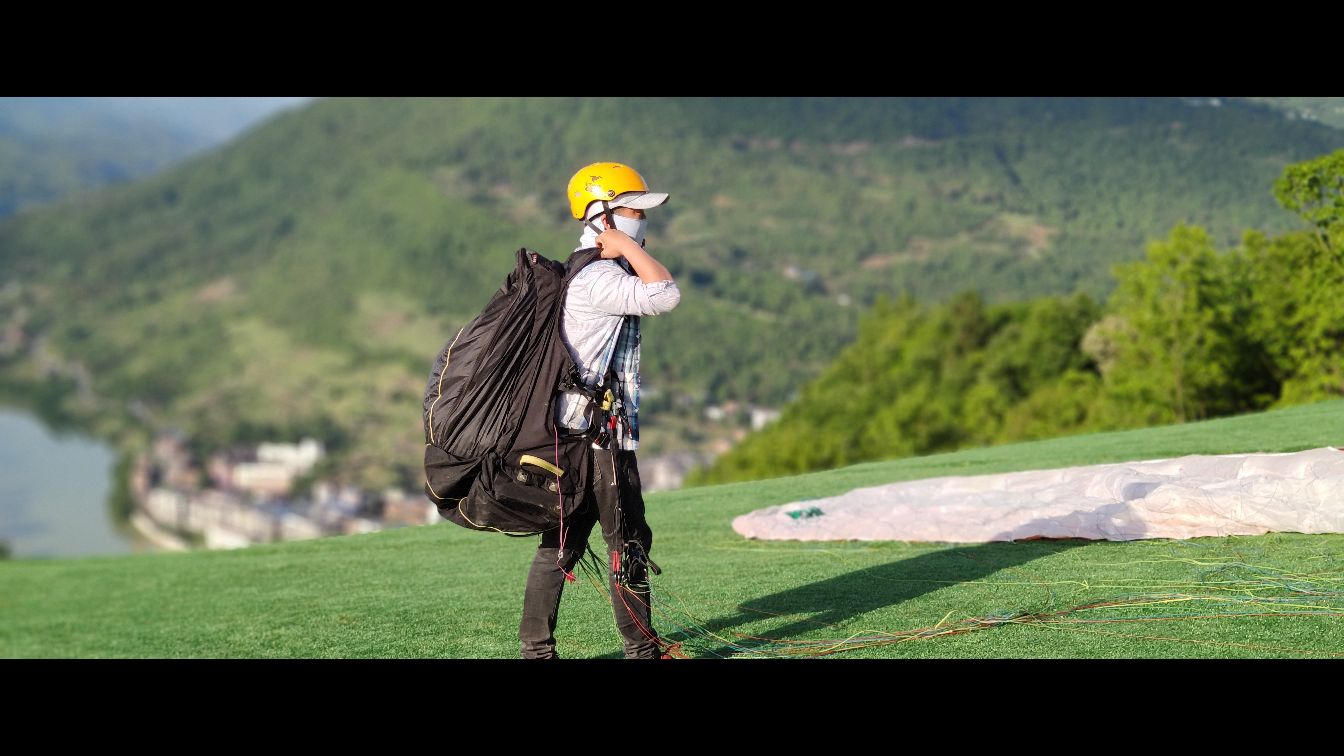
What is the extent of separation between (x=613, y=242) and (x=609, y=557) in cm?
157

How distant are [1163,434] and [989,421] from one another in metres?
54.4

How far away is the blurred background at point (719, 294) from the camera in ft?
147

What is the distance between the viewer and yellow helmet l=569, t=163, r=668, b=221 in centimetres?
600

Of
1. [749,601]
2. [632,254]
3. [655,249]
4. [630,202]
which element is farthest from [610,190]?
[655,249]

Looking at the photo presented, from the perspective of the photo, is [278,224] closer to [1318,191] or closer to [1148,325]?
[1148,325]

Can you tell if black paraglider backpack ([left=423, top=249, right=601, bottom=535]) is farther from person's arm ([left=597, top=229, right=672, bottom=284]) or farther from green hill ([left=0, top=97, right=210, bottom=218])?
green hill ([left=0, top=97, right=210, bottom=218])

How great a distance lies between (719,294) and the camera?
145 metres

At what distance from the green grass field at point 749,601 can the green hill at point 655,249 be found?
2122 inches

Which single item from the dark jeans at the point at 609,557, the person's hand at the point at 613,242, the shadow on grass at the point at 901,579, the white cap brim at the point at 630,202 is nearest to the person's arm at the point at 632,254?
the person's hand at the point at 613,242

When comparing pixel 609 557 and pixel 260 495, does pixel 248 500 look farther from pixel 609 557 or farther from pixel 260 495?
pixel 609 557

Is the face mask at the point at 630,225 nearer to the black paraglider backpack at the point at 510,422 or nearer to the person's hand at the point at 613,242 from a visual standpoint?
the person's hand at the point at 613,242

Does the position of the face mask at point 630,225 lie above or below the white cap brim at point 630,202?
below

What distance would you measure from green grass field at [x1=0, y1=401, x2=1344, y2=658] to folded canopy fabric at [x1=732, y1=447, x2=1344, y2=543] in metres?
0.20

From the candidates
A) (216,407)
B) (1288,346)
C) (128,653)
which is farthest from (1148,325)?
(216,407)
